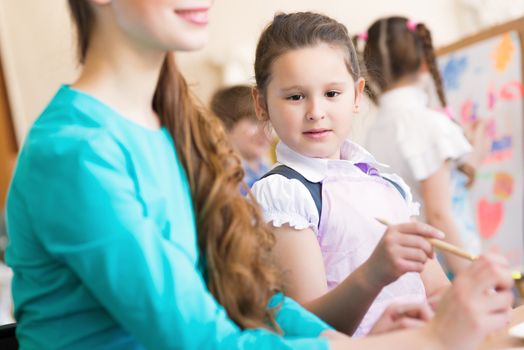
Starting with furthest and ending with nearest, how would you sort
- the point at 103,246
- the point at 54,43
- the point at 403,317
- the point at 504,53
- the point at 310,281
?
the point at 54,43 → the point at 504,53 → the point at 310,281 → the point at 403,317 → the point at 103,246

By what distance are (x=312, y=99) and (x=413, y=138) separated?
87 centimetres

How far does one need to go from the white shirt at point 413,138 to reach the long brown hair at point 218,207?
979 mm

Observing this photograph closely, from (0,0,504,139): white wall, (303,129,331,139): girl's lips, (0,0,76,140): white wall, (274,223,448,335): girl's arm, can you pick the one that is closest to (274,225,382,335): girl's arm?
(274,223,448,335): girl's arm

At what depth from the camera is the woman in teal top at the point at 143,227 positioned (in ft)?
1.83

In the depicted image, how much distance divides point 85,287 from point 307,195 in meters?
0.34

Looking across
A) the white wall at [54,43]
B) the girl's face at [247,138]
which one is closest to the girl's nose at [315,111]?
the girl's face at [247,138]

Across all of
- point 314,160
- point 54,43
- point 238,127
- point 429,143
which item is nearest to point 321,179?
point 314,160

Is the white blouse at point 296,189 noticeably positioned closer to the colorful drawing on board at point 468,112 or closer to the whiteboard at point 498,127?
the whiteboard at point 498,127

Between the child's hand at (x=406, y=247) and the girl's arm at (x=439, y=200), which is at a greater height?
the child's hand at (x=406, y=247)

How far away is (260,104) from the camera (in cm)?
96

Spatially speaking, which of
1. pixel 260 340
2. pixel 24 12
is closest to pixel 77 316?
pixel 260 340

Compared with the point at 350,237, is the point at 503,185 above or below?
below

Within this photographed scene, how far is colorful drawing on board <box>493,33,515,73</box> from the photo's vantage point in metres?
2.50

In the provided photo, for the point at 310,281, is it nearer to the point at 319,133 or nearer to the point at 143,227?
the point at 319,133
